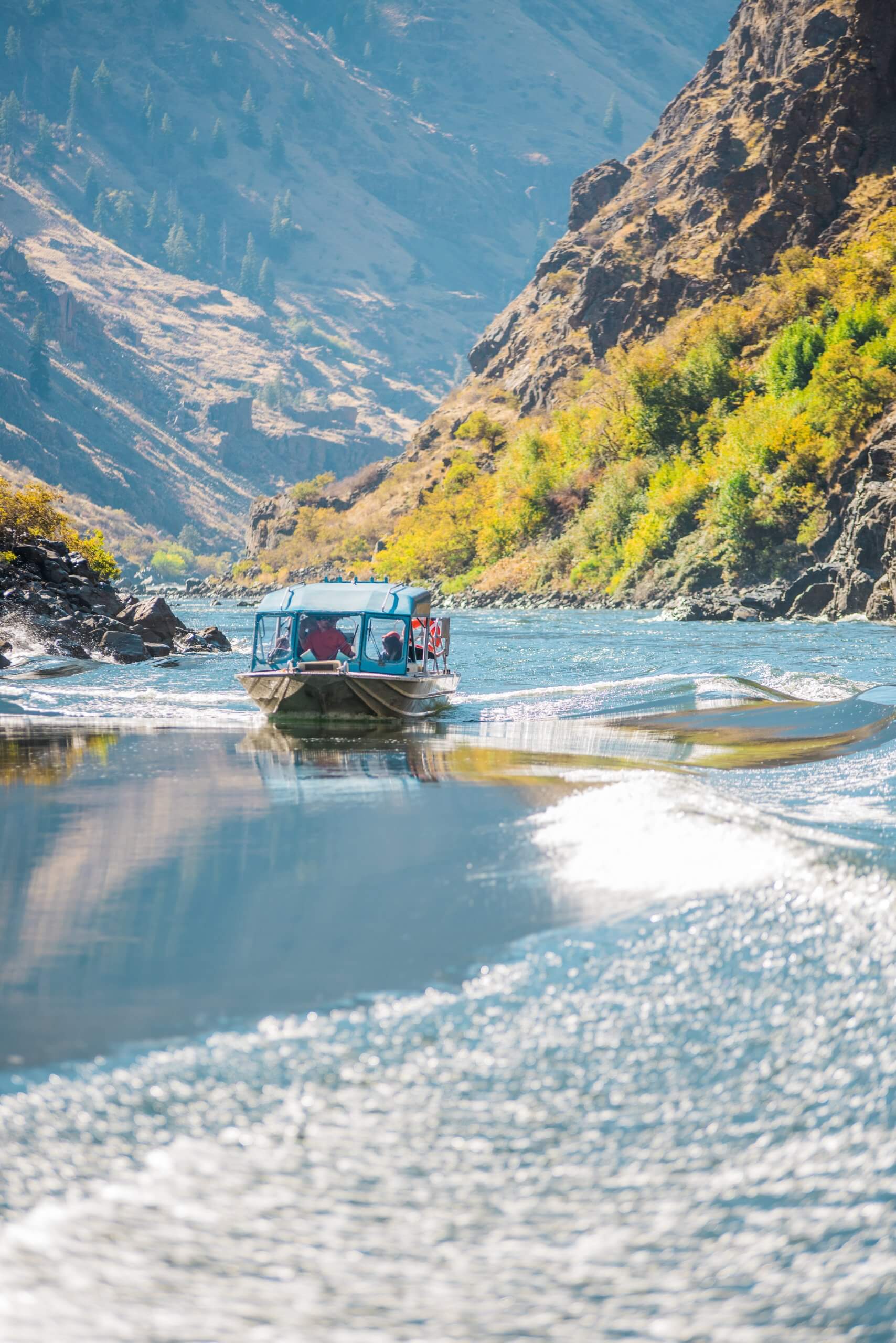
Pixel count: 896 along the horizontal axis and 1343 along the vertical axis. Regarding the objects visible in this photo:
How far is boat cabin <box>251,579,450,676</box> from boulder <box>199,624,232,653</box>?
2396 cm

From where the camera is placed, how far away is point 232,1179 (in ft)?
21.4

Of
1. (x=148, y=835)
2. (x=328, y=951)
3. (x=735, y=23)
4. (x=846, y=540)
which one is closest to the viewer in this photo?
(x=328, y=951)

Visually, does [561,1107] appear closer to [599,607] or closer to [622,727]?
[622,727]

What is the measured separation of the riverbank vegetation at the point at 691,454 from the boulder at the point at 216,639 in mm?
35821

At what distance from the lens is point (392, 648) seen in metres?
27.2

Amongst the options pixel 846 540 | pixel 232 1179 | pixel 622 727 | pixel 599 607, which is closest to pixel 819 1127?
pixel 232 1179

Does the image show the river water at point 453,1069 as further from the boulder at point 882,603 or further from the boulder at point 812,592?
the boulder at point 812,592

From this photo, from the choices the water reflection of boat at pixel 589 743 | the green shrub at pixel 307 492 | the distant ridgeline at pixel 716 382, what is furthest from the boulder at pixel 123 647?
the green shrub at pixel 307 492

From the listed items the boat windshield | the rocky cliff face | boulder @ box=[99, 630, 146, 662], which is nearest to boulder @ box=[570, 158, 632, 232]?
the rocky cliff face

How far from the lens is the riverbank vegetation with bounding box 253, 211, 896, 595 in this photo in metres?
79.2

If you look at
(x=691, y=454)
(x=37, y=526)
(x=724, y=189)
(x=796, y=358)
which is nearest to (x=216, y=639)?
(x=37, y=526)

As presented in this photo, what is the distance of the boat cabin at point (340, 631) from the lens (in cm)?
2673

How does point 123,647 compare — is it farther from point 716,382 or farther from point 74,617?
point 716,382

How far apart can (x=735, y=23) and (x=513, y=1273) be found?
575ft
